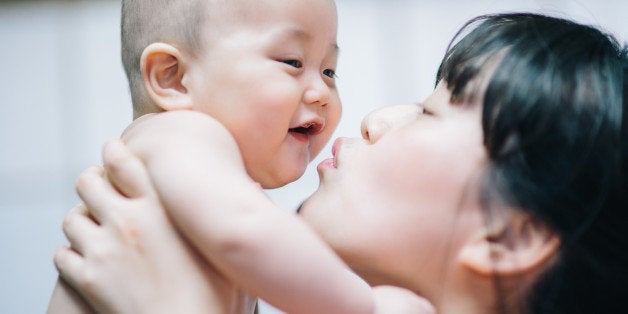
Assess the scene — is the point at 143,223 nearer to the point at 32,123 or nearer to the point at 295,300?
the point at 295,300

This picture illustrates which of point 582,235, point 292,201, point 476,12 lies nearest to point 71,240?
point 582,235

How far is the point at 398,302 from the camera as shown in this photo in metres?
0.90

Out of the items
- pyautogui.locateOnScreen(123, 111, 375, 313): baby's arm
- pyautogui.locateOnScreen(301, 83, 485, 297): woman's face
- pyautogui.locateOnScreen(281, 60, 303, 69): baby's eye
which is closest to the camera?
pyautogui.locateOnScreen(123, 111, 375, 313): baby's arm

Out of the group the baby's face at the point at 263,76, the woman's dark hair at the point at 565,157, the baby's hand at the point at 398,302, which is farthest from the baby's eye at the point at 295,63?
the baby's hand at the point at 398,302

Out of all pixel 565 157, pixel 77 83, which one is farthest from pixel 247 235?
pixel 77 83

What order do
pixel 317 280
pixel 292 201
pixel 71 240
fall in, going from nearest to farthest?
pixel 317 280 → pixel 71 240 → pixel 292 201

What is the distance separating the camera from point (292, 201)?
2396 mm

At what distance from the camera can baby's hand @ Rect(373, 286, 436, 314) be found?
2.90ft

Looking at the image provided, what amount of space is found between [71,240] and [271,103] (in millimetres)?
331

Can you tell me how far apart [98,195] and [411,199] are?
0.42 m

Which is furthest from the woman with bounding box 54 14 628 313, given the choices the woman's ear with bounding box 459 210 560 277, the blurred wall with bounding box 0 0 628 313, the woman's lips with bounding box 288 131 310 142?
the blurred wall with bounding box 0 0 628 313

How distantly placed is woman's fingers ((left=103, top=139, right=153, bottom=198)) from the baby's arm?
0.12 feet

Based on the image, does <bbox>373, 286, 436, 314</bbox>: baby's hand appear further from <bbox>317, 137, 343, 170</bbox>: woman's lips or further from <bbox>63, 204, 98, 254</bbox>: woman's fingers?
<bbox>63, 204, 98, 254</bbox>: woman's fingers

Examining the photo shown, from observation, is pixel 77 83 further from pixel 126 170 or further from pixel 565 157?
pixel 565 157
